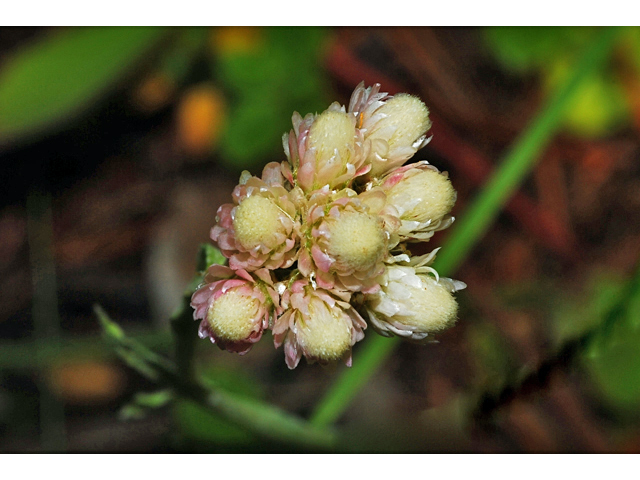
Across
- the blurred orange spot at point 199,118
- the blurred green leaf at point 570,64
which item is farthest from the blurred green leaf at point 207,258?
the blurred green leaf at point 570,64

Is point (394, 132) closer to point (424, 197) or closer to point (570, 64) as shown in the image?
point (424, 197)

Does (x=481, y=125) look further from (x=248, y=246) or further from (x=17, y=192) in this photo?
(x=17, y=192)

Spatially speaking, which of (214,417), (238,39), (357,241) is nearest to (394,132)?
(357,241)

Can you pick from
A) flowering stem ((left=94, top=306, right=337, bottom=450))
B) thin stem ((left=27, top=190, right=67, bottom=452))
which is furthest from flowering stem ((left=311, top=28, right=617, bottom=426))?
thin stem ((left=27, top=190, right=67, bottom=452))

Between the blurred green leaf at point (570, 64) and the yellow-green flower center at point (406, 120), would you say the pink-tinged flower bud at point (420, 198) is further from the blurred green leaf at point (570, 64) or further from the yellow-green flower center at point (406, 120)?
the blurred green leaf at point (570, 64)

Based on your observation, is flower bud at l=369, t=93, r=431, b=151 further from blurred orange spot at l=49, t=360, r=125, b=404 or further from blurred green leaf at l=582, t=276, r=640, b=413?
blurred orange spot at l=49, t=360, r=125, b=404

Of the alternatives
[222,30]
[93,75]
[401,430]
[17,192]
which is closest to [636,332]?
[401,430]
